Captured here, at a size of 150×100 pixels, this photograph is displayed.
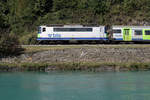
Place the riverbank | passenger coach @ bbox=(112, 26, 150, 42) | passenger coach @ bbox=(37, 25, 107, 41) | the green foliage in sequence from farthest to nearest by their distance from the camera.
→ passenger coach @ bbox=(37, 25, 107, 41) < passenger coach @ bbox=(112, 26, 150, 42) < the green foliage < the riverbank

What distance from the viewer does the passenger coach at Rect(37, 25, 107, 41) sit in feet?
117

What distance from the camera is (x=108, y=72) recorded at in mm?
26359

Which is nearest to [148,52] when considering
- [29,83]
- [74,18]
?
[29,83]

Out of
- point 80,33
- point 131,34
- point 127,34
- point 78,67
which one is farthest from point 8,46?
point 131,34

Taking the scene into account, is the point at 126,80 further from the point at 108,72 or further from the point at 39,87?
the point at 39,87

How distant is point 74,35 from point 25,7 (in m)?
20.5

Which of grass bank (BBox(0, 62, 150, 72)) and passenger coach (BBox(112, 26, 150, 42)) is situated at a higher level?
passenger coach (BBox(112, 26, 150, 42))

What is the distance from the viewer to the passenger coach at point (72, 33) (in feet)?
117

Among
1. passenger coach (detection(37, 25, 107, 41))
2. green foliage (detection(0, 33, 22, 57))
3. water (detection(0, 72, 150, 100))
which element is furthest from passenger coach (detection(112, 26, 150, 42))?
green foliage (detection(0, 33, 22, 57))

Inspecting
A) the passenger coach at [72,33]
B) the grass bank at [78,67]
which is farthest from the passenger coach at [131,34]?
the grass bank at [78,67]

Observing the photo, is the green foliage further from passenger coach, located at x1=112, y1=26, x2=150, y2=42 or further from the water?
passenger coach, located at x1=112, y1=26, x2=150, y2=42

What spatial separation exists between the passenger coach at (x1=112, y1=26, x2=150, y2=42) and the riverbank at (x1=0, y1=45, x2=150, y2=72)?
477 centimetres

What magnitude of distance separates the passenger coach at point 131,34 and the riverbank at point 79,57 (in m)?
4.77

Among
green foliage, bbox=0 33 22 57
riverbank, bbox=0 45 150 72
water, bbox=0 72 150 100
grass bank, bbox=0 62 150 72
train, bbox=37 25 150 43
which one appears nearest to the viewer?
water, bbox=0 72 150 100
